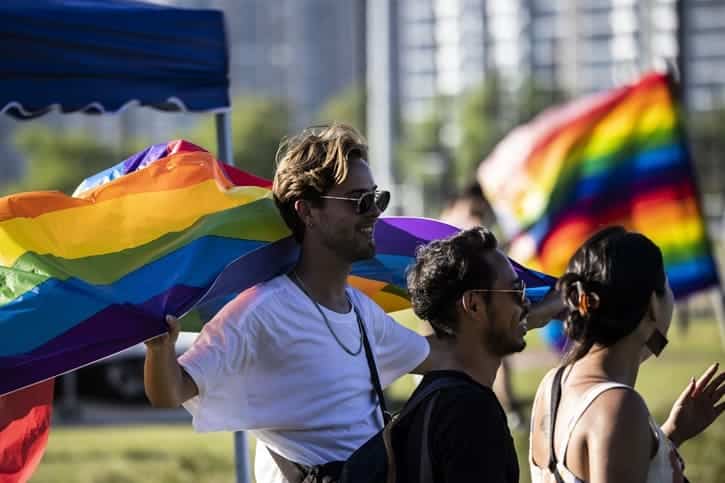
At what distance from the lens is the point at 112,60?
4.95m

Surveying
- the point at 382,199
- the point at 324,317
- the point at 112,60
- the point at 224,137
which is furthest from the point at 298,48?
the point at 324,317

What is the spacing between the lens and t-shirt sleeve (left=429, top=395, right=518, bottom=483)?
2490 mm

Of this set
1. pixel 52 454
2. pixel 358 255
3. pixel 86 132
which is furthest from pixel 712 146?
pixel 358 255

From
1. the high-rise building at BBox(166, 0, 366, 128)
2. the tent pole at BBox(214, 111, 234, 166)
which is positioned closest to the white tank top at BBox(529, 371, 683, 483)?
the tent pole at BBox(214, 111, 234, 166)

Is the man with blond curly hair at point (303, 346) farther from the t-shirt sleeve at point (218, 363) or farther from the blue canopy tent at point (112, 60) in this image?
the blue canopy tent at point (112, 60)

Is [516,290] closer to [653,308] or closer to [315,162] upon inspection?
[653,308]

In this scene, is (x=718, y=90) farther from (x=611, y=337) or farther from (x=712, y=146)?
(x=611, y=337)

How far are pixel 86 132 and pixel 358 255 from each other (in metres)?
92.7

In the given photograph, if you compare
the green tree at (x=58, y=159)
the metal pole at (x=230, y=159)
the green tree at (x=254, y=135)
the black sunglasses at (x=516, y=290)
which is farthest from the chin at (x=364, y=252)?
the green tree at (x=254, y=135)

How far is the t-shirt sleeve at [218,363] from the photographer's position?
10.5ft

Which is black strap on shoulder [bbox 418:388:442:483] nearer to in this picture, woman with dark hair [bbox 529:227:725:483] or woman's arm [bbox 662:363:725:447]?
woman with dark hair [bbox 529:227:725:483]

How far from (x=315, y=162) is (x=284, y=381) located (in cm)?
55

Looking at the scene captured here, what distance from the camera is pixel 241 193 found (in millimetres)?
3770

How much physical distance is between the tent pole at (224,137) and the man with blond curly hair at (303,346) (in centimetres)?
156
